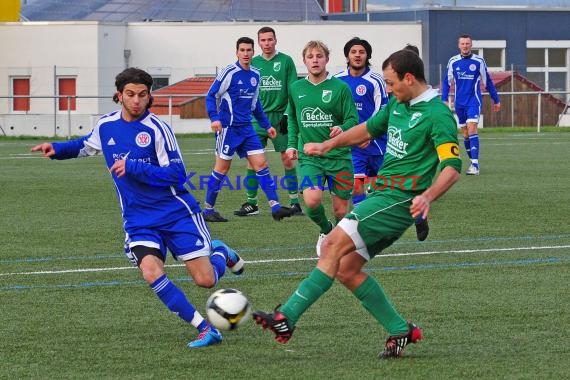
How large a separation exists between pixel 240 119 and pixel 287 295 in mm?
5693

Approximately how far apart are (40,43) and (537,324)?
40.0 m

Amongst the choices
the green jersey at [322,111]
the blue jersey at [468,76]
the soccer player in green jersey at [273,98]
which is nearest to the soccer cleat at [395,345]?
the green jersey at [322,111]

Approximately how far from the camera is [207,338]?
7.43 m

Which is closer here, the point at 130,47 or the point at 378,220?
the point at 378,220

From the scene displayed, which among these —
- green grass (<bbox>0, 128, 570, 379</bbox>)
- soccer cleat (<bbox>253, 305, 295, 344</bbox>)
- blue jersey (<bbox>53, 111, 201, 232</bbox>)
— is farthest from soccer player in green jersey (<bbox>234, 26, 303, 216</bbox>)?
soccer cleat (<bbox>253, 305, 295, 344</bbox>)

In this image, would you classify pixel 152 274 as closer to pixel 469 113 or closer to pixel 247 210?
pixel 247 210

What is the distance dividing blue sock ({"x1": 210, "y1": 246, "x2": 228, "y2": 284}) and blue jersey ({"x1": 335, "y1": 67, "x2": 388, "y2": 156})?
4872 mm

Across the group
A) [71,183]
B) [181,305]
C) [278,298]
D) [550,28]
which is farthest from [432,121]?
[550,28]

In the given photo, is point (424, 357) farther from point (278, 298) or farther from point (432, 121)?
point (278, 298)

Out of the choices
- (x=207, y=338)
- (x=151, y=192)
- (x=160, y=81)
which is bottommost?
(x=207, y=338)

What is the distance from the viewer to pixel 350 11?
58.2 metres

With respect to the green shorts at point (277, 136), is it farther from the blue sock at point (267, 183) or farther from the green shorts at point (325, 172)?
the green shorts at point (325, 172)

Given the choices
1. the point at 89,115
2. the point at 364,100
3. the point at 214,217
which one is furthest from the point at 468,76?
the point at 89,115

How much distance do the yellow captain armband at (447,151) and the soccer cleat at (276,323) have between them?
47.7 inches
